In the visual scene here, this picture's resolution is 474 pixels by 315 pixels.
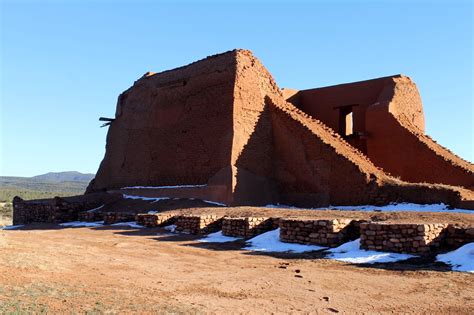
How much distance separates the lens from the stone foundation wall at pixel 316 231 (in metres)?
11.0

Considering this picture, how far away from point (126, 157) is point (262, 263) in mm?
16084

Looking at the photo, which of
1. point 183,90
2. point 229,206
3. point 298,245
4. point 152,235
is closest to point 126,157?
point 183,90

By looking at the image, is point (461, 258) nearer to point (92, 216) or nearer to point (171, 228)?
point (171, 228)

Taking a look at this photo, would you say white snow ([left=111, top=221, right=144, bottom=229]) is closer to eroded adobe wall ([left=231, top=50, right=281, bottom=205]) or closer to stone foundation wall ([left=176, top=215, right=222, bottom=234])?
stone foundation wall ([left=176, top=215, right=222, bottom=234])

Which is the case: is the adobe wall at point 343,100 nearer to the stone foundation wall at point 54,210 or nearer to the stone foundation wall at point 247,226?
the stone foundation wall at point 247,226

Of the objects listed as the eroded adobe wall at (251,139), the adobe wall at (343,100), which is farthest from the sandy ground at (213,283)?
the adobe wall at (343,100)

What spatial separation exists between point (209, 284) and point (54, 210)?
14566mm

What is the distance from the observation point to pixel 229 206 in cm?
1719

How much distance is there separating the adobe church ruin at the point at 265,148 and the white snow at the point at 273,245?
5117 millimetres

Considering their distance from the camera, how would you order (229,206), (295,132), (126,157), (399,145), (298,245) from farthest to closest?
(126,157)
(399,145)
(295,132)
(229,206)
(298,245)

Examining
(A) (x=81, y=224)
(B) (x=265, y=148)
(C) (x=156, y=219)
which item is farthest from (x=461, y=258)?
(A) (x=81, y=224)

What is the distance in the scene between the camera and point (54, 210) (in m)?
19.9

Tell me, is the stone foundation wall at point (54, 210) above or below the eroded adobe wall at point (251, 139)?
below

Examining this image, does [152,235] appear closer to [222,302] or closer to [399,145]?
[222,302]
